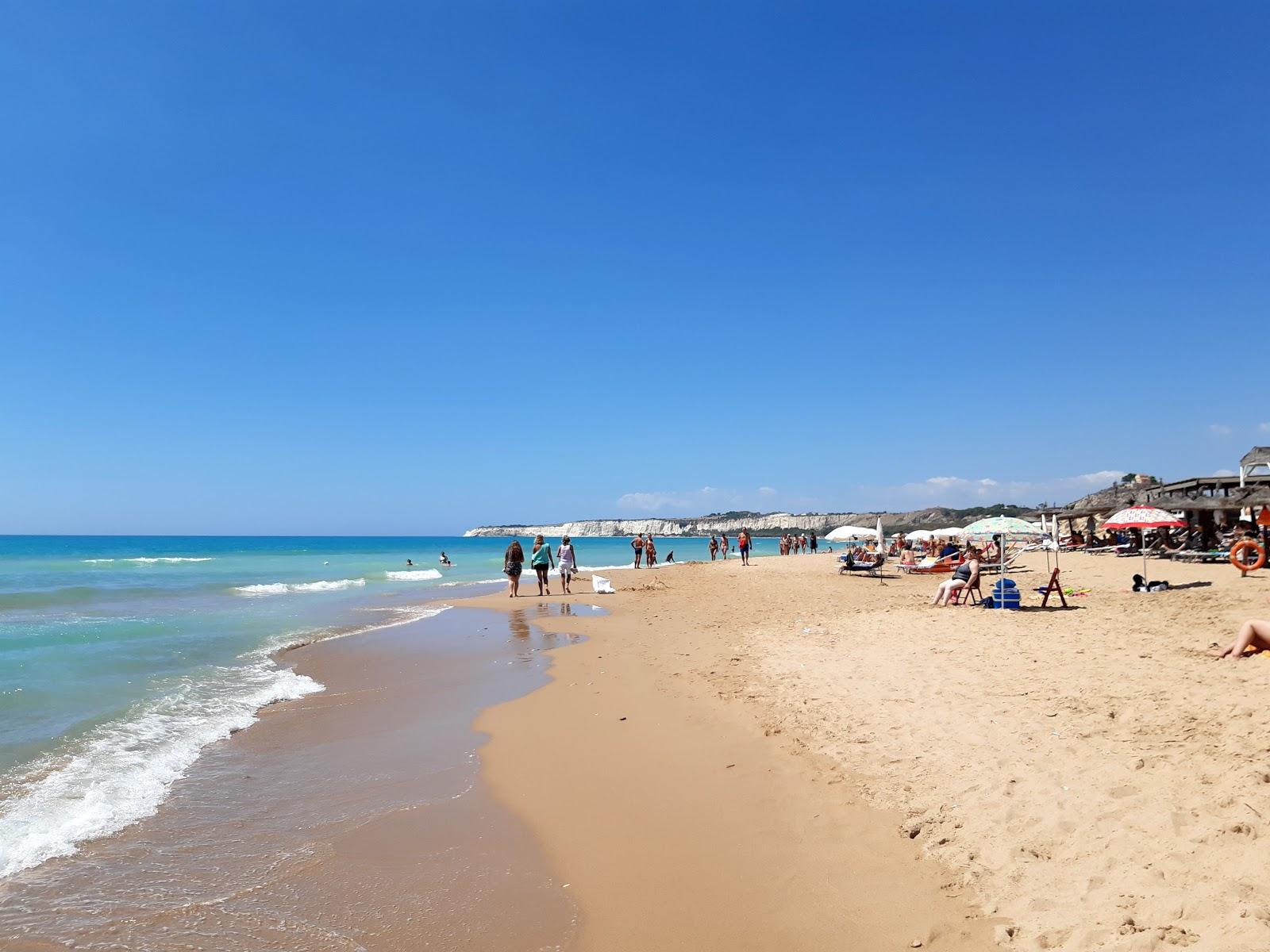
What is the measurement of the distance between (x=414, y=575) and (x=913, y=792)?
3540 centimetres

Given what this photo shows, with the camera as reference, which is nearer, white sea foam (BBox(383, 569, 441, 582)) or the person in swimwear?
the person in swimwear

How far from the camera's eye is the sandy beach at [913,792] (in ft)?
11.4

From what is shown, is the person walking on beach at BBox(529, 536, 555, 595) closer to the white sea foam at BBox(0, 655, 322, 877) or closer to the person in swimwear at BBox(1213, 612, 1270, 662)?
the white sea foam at BBox(0, 655, 322, 877)

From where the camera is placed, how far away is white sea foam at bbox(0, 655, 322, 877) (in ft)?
15.9

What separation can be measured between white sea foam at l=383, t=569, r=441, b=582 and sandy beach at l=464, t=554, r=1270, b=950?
2720 cm

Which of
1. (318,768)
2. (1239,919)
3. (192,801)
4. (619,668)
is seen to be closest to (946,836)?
(1239,919)

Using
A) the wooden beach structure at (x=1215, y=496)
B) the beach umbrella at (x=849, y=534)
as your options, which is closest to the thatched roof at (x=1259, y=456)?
the wooden beach structure at (x=1215, y=496)

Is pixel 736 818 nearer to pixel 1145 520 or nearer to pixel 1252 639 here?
pixel 1252 639

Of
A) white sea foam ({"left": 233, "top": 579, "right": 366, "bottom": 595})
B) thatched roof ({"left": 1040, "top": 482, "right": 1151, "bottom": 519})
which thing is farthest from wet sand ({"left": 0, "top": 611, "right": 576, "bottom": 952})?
thatched roof ({"left": 1040, "top": 482, "right": 1151, "bottom": 519})

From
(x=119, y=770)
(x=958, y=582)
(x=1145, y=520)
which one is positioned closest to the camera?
(x=119, y=770)

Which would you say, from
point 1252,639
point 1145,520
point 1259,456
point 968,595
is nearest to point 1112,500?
point 1259,456

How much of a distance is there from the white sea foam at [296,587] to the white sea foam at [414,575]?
250cm

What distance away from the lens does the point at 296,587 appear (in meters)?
28.7

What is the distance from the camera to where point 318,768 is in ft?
20.4
